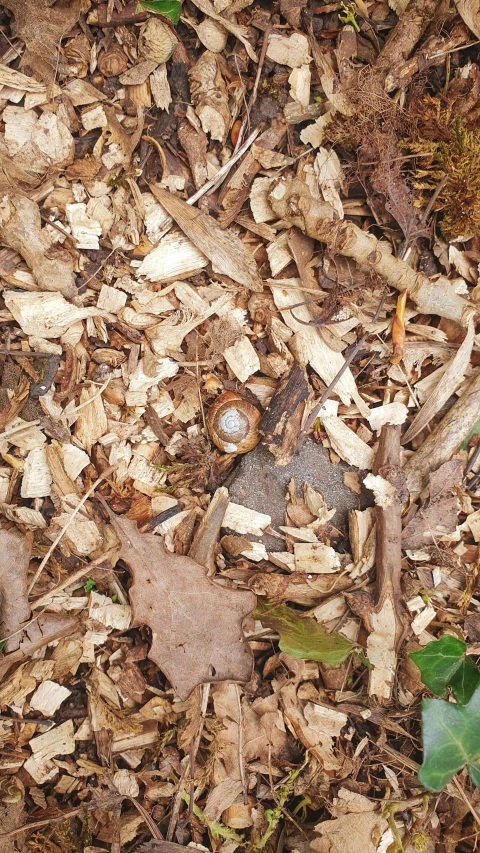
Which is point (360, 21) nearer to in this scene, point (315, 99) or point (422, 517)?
point (315, 99)

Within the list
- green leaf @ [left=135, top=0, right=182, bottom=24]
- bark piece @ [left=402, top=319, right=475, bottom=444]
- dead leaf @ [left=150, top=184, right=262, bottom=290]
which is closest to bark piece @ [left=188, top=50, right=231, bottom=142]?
green leaf @ [left=135, top=0, right=182, bottom=24]

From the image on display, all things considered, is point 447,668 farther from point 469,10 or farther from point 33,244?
point 469,10

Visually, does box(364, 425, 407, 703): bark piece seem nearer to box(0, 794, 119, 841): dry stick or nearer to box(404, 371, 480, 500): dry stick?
box(404, 371, 480, 500): dry stick

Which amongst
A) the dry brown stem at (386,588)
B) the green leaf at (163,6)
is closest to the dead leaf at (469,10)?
the green leaf at (163,6)

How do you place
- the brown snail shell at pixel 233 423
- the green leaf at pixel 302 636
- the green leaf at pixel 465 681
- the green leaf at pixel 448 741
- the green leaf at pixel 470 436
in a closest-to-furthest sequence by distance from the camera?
the green leaf at pixel 448 741 < the green leaf at pixel 465 681 < the green leaf at pixel 302 636 < the brown snail shell at pixel 233 423 < the green leaf at pixel 470 436

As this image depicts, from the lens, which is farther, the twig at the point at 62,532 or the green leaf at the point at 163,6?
the twig at the point at 62,532

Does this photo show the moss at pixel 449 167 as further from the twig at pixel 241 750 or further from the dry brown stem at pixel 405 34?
the twig at pixel 241 750

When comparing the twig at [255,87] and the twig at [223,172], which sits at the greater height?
the twig at [255,87]
